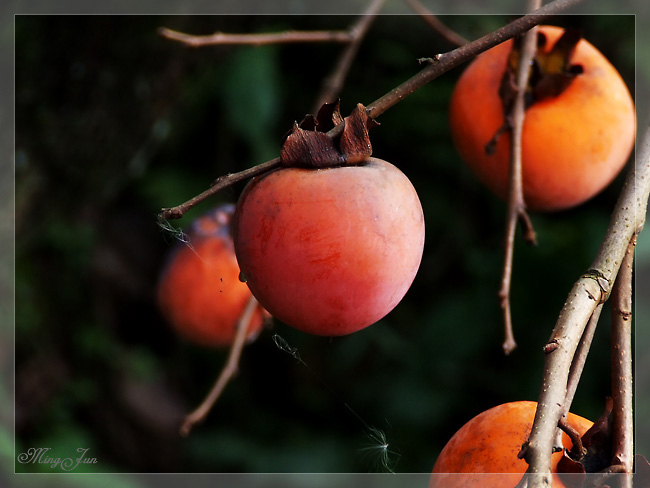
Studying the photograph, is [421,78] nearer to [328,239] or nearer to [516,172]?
[328,239]

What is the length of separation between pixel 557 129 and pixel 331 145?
0.34 meters

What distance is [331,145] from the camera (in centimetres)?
52

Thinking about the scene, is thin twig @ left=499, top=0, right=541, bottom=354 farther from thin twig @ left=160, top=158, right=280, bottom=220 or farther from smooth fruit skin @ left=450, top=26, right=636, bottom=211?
thin twig @ left=160, top=158, right=280, bottom=220

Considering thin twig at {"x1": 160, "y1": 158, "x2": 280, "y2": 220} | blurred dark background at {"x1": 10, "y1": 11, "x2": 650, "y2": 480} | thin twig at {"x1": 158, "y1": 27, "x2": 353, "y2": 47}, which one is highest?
thin twig at {"x1": 158, "y1": 27, "x2": 353, "y2": 47}

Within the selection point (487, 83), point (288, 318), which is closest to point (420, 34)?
point (487, 83)

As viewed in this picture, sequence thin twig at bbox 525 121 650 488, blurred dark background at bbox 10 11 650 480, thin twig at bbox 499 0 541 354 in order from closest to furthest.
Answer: thin twig at bbox 525 121 650 488, thin twig at bbox 499 0 541 354, blurred dark background at bbox 10 11 650 480

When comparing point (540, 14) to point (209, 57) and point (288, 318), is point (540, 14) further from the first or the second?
point (209, 57)

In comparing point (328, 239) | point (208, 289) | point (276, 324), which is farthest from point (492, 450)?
point (276, 324)

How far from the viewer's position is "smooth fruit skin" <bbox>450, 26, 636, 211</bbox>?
2.46 feet

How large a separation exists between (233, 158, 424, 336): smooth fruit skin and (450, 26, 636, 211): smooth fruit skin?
29 centimetres

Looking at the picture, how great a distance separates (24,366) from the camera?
5.40ft

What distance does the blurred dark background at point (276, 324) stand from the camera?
1434 mm

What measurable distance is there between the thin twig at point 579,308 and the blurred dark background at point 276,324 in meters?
0.93

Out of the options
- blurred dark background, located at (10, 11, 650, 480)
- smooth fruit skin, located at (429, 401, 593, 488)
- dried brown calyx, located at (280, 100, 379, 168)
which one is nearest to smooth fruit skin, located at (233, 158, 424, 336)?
dried brown calyx, located at (280, 100, 379, 168)
